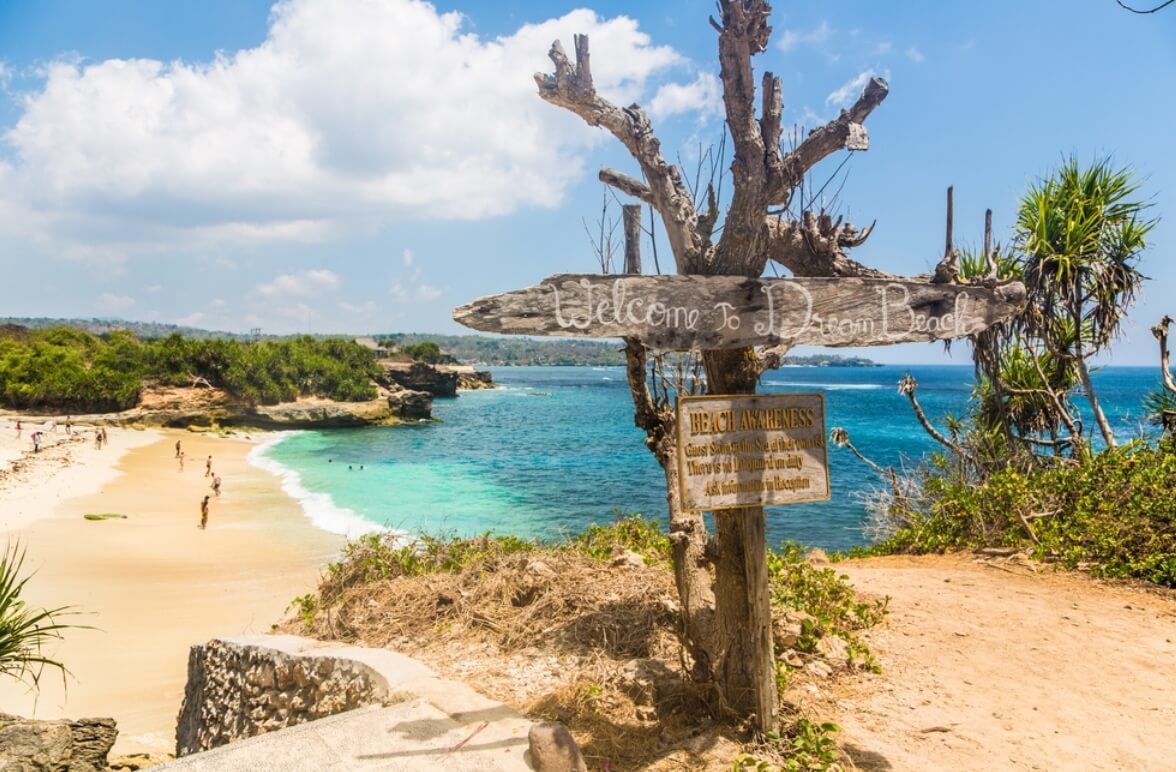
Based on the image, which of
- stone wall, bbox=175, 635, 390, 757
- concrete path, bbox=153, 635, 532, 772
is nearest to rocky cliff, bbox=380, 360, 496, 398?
stone wall, bbox=175, 635, 390, 757

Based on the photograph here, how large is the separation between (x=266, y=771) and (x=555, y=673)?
1.82m

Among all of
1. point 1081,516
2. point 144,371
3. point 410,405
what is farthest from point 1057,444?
point 410,405

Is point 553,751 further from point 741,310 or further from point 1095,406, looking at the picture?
point 1095,406

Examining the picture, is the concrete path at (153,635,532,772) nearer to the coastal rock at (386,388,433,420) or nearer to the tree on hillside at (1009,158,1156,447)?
the tree on hillside at (1009,158,1156,447)

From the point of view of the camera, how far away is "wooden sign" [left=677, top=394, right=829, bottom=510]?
3373mm

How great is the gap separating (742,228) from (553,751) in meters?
2.71

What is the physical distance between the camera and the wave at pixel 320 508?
63.1 feet

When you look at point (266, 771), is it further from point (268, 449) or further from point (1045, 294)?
point (268, 449)

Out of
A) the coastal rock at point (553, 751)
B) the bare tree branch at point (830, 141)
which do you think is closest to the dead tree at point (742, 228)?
the bare tree branch at point (830, 141)

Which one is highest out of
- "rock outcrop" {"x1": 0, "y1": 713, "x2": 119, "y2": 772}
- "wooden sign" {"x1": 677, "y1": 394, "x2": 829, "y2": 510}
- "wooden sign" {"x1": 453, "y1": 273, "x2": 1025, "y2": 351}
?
"wooden sign" {"x1": 453, "y1": 273, "x2": 1025, "y2": 351}

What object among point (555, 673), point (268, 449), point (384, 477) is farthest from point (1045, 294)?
point (268, 449)

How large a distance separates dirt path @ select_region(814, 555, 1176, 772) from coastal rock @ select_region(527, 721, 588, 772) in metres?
1.54

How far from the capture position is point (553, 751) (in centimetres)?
321

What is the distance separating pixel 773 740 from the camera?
365 cm
